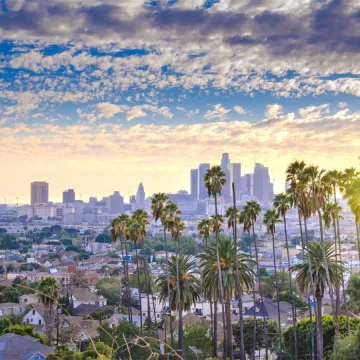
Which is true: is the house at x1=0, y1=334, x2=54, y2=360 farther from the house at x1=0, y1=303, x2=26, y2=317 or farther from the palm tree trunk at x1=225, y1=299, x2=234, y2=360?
the house at x1=0, y1=303, x2=26, y2=317

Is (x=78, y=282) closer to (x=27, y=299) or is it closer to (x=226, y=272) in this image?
(x=27, y=299)

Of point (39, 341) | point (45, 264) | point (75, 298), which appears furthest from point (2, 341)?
point (45, 264)

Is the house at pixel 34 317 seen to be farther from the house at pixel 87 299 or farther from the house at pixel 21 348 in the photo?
the house at pixel 21 348

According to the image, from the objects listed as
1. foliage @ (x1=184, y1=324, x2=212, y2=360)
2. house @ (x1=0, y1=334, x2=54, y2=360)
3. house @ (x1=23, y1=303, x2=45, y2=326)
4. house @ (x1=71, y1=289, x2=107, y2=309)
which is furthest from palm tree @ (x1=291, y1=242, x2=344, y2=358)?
house @ (x1=71, y1=289, x2=107, y2=309)

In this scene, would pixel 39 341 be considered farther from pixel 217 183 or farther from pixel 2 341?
pixel 217 183

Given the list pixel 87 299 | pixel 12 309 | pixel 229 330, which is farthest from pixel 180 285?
pixel 87 299

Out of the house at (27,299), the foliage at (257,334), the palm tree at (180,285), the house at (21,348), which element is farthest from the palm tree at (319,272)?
the house at (27,299)
